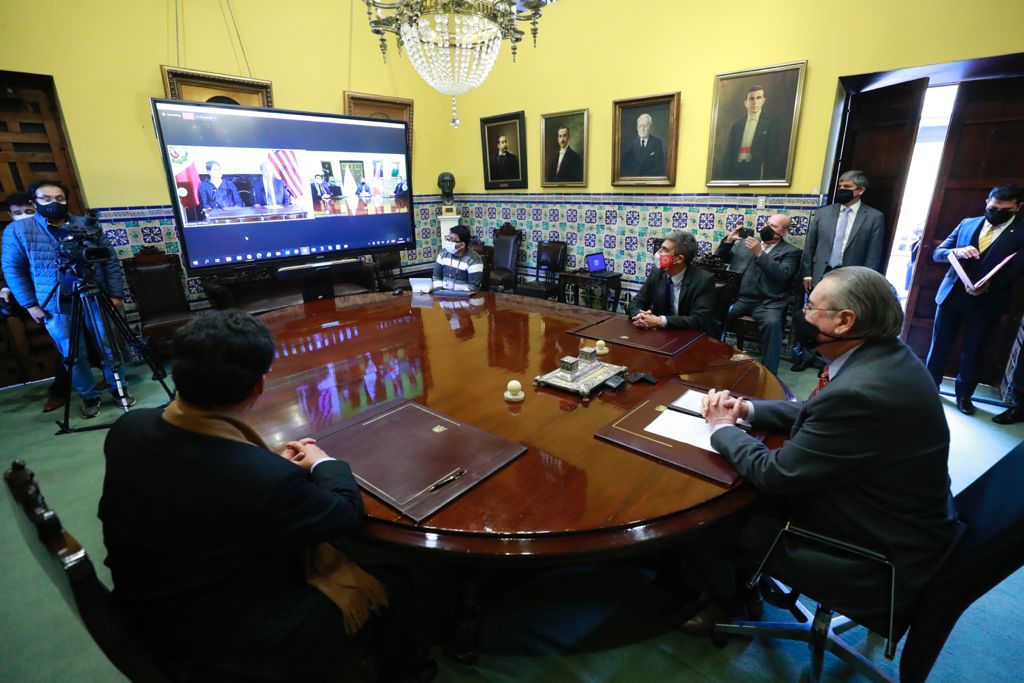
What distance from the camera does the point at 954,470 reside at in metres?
2.54

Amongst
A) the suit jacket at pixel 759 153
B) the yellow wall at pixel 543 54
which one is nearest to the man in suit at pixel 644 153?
the yellow wall at pixel 543 54

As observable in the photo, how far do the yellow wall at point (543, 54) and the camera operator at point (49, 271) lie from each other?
2.97 ft

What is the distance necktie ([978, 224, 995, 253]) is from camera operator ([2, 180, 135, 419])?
18.6 feet

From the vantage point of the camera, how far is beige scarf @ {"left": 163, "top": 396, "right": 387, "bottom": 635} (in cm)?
100

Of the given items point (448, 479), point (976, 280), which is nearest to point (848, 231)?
point (976, 280)

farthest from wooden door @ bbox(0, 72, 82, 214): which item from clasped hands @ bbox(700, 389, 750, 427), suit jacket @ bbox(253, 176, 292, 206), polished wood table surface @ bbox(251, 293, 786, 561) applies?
clasped hands @ bbox(700, 389, 750, 427)

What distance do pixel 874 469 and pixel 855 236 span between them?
300 centimetres

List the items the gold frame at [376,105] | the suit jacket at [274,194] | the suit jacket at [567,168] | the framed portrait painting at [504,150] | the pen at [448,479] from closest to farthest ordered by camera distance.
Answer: the pen at [448,479] → the suit jacket at [274,194] → the suit jacket at [567,168] → the gold frame at [376,105] → the framed portrait painting at [504,150]

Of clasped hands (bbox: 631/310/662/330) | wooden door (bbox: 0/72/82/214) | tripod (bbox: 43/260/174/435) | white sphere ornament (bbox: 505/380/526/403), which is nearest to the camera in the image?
white sphere ornament (bbox: 505/380/526/403)

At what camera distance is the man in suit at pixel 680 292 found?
2.40m

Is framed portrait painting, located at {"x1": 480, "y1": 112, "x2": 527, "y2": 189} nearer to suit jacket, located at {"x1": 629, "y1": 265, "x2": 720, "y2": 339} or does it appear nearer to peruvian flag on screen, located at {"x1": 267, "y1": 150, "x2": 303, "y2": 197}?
peruvian flag on screen, located at {"x1": 267, "y1": 150, "x2": 303, "y2": 197}

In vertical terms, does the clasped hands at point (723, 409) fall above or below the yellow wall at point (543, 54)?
below

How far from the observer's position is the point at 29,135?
357 cm

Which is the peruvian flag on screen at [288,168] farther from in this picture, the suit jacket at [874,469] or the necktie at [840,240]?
the necktie at [840,240]
